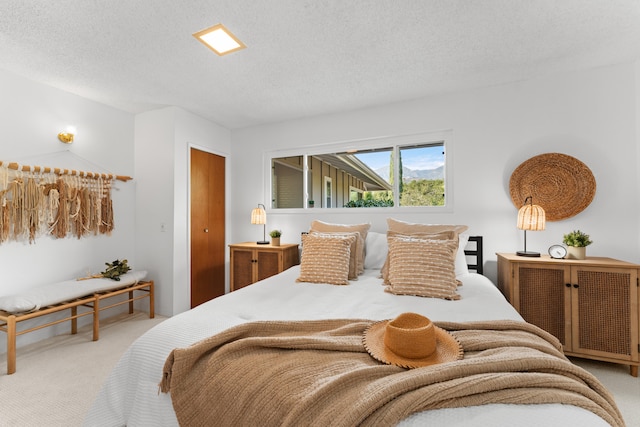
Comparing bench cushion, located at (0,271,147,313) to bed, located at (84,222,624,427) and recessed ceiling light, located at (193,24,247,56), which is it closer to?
bed, located at (84,222,624,427)

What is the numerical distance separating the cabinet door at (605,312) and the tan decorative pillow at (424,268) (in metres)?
1.06

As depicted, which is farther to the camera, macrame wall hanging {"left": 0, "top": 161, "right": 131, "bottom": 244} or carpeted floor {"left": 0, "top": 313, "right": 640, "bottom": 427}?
macrame wall hanging {"left": 0, "top": 161, "right": 131, "bottom": 244}

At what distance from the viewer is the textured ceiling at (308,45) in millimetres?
1764

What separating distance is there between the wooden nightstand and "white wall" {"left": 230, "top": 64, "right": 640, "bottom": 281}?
70 cm

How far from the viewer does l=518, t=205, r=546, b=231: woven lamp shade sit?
2.39 metres

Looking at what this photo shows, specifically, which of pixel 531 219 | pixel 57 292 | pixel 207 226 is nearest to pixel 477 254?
pixel 531 219

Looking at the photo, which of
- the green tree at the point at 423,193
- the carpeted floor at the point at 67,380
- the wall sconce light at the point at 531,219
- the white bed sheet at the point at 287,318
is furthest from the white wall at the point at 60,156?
the wall sconce light at the point at 531,219

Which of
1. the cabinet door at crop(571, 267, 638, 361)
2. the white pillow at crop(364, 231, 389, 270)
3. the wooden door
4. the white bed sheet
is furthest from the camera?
the wooden door

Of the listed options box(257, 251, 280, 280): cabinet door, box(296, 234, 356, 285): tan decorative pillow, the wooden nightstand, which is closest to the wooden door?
the wooden nightstand

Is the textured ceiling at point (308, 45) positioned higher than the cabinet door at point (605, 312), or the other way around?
the textured ceiling at point (308, 45)

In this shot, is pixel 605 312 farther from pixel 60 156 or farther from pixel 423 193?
pixel 60 156

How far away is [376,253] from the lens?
2754 millimetres

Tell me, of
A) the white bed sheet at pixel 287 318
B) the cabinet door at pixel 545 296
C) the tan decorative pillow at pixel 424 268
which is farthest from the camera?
the cabinet door at pixel 545 296

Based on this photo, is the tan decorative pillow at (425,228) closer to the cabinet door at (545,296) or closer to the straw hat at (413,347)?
the cabinet door at (545,296)
